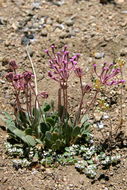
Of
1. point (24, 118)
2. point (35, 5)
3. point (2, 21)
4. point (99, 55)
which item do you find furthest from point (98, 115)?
point (35, 5)

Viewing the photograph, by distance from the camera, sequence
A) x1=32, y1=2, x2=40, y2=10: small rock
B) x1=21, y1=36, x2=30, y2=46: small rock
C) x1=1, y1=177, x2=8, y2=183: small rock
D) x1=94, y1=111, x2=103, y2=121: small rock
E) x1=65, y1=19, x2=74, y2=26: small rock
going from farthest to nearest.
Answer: x1=32, y1=2, x2=40, y2=10: small rock → x1=65, y1=19, x2=74, y2=26: small rock → x1=21, y1=36, x2=30, y2=46: small rock → x1=94, y1=111, x2=103, y2=121: small rock → x1=1, y1=177, x2=8, y2=183: small rock

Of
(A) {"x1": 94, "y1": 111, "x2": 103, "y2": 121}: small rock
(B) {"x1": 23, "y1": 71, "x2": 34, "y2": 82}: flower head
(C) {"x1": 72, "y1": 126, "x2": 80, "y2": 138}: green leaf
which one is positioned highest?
(B) {"x1": 23, "y1": 71, "x2": 34, "y2": 82}: flower head

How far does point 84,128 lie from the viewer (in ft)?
14.3

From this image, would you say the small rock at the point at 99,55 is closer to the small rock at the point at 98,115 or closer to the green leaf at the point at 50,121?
the small rock at the point at 98,115

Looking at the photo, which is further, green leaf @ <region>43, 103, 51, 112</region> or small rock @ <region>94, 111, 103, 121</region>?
small rock @ <region>94, 111, 103, 121</region>

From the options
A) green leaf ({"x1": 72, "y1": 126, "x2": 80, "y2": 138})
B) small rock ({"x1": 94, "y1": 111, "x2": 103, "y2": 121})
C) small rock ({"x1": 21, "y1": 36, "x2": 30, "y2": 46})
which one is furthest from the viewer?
small rock ({"x1": 21, "y1": 36, "x2": 30, "y2": 46})

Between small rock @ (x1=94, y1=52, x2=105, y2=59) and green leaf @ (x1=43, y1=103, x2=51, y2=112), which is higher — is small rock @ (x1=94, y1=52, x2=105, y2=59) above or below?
above

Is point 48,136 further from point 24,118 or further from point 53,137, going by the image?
point 24,118

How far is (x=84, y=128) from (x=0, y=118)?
3.31 ft

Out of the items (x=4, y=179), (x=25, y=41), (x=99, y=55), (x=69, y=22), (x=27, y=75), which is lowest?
(x=4, y=179)

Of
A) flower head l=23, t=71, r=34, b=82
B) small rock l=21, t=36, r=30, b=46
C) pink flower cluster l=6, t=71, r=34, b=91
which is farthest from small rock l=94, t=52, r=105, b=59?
flower head l=23, t=71, r=34, b=82

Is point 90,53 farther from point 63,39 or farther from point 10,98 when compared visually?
point 10,98

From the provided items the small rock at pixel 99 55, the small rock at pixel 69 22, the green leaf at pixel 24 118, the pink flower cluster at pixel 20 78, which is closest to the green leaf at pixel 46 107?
the green leaf at pixel 24 118

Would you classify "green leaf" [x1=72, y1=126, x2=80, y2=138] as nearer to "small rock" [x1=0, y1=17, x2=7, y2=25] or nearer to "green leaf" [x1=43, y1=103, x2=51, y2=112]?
"green leaf" [x1=43, y1=103, x2=51, y2=112]
